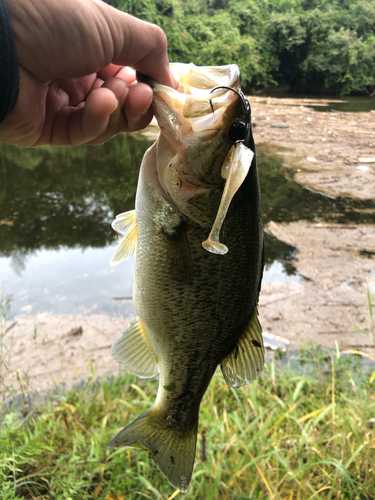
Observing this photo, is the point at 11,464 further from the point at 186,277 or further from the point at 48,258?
the point at 48,258

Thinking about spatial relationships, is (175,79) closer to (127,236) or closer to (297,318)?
(127,236)

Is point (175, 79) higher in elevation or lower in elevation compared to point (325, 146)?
higher

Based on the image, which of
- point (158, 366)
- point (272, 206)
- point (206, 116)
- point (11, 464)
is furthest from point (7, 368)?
point (272, 206)

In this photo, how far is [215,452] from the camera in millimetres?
2391

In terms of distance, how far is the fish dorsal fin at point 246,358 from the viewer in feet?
4.77

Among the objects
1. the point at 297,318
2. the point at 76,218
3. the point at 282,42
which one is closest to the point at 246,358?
the point at 297,318

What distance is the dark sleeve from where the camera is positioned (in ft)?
3.44

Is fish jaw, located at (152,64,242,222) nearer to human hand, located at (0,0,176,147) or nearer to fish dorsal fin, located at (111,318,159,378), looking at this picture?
human hand, located at (0,0,176,147)

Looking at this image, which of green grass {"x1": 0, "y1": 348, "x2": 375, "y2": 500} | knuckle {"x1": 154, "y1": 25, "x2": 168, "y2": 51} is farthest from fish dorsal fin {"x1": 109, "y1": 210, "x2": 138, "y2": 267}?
green grass {"x1": 0, "y1": 348, "x2": 375, "y2": 500}

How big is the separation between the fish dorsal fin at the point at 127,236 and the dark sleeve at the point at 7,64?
0.60m

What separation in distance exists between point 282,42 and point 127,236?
4117 centimetres

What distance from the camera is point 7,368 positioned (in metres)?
3.39

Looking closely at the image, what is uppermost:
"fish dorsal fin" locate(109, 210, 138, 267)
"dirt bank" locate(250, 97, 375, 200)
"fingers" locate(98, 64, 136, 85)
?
"fingers" locate(98, 64, 136, 85)

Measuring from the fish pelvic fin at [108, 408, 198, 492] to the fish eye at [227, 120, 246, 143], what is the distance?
1151 millimetres
